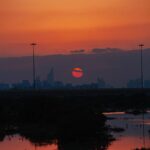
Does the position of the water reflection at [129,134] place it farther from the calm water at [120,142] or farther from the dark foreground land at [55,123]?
the dark foreground land at [55,123]

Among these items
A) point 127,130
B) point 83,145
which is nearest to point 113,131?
point 127,130

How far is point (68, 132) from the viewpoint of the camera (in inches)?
2672

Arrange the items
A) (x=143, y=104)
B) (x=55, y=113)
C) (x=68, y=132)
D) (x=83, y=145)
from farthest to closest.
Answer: (x=143, y=104)
(x=55, y=113)
(x=68, y=132)
(x=83, y=145)

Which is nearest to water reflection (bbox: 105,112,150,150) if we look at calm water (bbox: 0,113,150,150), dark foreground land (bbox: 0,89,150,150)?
calm water (bbox: 0,113,150,150)

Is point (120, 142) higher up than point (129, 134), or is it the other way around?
point (129, 134)

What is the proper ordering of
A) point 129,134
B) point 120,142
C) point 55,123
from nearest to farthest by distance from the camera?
point 120,142, point 129,134, point 55,123

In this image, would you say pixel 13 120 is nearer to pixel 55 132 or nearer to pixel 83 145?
pixel 55 132

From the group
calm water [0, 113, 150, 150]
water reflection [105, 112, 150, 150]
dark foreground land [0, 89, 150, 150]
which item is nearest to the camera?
water reflection [105, 112, 150, 150]

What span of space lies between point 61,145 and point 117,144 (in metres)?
6.04

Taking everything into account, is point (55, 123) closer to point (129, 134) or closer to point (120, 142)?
point (129, 134)

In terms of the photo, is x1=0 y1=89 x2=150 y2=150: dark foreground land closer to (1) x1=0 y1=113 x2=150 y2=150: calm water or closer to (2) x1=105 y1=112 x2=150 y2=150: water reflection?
(1) x1=0 y1=113 x2=150 y2=150: calm water

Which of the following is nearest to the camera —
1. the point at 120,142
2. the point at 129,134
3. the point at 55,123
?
the point at 120,142

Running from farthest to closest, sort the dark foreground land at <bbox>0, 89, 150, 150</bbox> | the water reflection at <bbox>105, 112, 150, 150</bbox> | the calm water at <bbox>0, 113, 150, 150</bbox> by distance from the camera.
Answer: the dark foreground land at <bbox>0, 89, 150, 150</bbox>
the calm water at <bbox>0, 113, 150, 150</bbox>
the water reflection at <bbox>105, 112, 150, 150</bbox>

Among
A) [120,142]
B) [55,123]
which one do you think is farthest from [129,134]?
[55,123]
